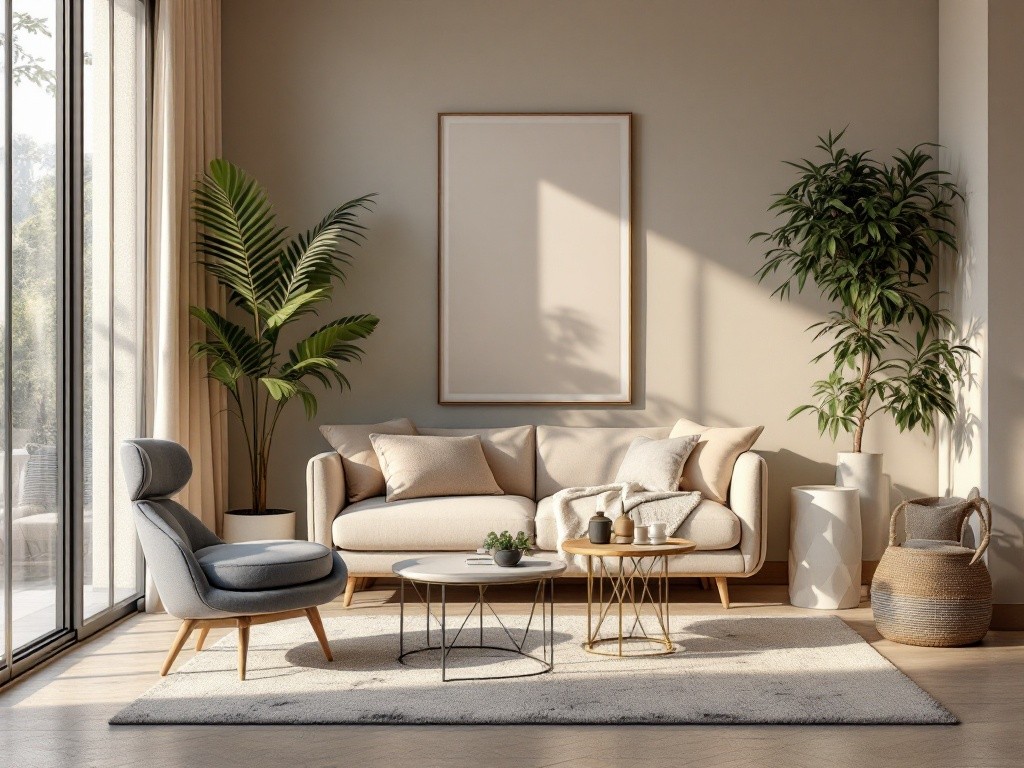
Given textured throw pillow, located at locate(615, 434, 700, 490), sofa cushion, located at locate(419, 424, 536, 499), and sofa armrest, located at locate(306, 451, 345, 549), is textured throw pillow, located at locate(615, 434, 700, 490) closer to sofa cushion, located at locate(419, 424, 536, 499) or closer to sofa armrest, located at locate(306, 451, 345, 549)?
sofa cushion, located at locate(419, 424, 536, 499)

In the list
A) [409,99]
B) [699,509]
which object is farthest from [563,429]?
[409,99]

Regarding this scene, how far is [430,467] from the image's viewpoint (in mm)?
5176

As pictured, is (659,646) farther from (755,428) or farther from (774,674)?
(755,428)

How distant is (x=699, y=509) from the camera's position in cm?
493

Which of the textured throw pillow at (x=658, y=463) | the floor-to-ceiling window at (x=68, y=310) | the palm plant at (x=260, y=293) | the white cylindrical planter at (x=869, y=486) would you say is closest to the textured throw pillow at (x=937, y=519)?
the white cylindrical planter at (x=869, y=486)

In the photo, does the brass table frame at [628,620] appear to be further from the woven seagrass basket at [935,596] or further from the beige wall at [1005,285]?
the beige wall at [1005,285]

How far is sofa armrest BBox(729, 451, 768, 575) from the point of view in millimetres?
4902

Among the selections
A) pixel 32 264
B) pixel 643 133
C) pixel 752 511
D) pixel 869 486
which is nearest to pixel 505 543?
pixel 752 511

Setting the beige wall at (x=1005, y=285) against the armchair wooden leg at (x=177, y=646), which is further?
the beige wall at (x=1005, y=285)

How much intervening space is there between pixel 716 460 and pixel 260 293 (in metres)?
2.47

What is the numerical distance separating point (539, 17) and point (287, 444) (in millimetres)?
2773

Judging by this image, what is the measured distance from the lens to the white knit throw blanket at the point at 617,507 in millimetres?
4836

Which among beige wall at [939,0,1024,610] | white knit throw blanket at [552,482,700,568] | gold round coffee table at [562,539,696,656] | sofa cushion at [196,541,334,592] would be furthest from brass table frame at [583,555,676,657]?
beige wall at [939,0,1024,610]

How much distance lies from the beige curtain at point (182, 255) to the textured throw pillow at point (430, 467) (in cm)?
91
